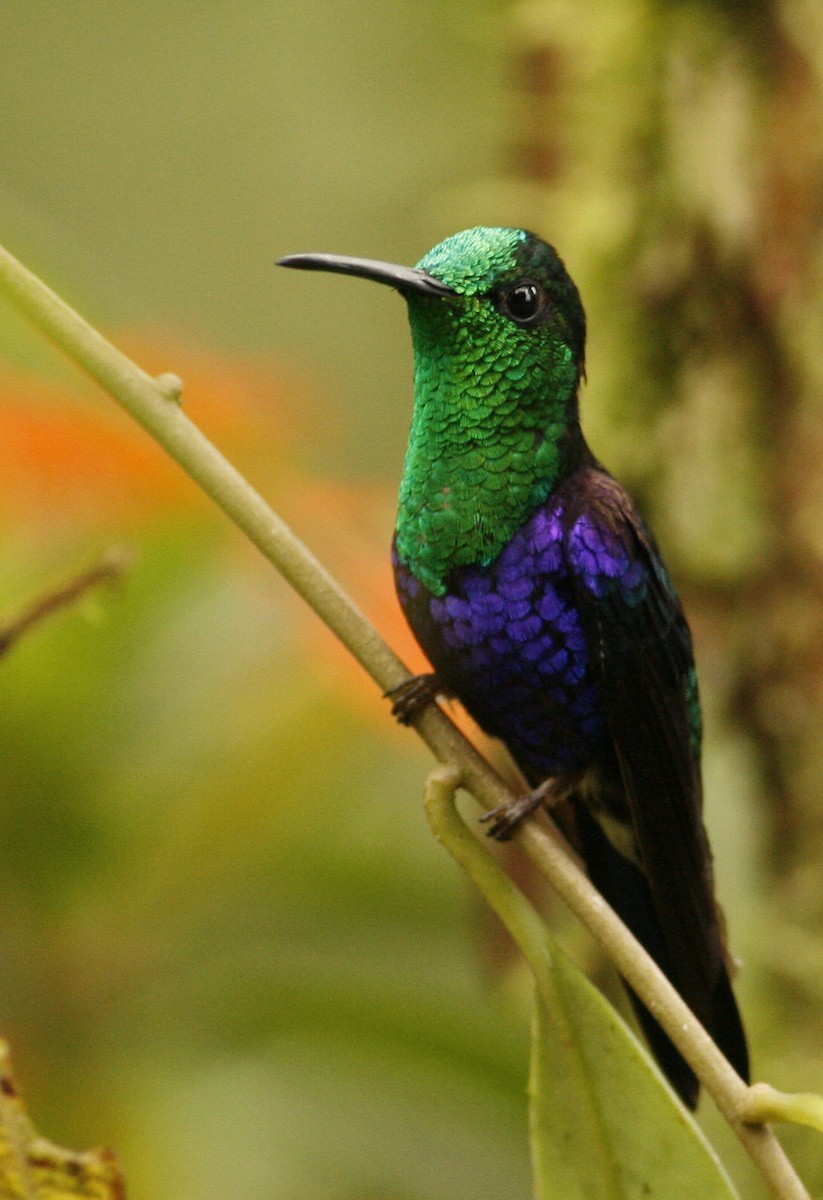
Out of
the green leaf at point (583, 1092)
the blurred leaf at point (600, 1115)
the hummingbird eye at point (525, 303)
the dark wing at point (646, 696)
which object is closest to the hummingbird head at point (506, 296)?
the hummingbird eye at point (525, 303)

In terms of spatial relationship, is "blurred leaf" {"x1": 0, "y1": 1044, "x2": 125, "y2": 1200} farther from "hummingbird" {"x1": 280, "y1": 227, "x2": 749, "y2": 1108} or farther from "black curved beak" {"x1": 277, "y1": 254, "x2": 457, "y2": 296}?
"black curved beak" {"x1": 277, "y1": 254, "x2": 457, "y2": 296}

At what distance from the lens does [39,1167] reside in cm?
73

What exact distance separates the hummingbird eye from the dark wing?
0.42 feet

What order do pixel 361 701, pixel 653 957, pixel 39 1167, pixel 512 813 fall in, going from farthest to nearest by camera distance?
pixel 361 701 < pixel 653 957 < pixel 512 813 < pixel 39 1167

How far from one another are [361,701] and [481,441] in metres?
0.42

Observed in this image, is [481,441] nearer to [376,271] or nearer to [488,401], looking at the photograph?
[488,401]

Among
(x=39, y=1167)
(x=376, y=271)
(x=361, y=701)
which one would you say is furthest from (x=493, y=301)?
(x=39, y=1167)

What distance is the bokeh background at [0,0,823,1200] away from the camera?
137cm

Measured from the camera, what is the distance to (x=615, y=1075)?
84 cm

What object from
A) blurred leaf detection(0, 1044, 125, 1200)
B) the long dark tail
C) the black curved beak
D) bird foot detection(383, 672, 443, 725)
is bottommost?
the long dark tail

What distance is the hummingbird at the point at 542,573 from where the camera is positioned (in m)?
1.00

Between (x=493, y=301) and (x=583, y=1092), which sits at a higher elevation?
(x=493, y=301)

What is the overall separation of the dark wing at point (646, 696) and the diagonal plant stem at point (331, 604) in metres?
0.17

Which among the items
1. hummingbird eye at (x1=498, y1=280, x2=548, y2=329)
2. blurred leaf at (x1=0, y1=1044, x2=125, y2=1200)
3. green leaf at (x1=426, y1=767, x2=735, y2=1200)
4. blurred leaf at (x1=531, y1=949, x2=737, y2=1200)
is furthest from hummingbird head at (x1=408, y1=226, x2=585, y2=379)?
blurred leaf at (x1=0, y1=1044, x2=125, y2=1200)
